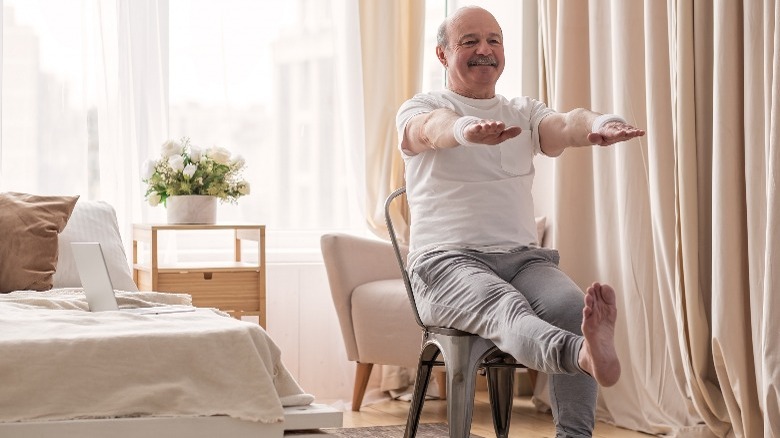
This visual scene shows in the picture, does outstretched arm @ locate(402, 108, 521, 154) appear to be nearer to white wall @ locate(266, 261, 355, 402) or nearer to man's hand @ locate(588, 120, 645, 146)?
man's hand @ locate(588, 120, 645, 146)

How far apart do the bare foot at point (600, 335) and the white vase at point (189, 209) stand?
219cm

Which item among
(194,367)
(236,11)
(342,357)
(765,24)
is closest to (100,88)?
(236,11)

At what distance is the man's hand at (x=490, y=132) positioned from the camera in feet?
6.84

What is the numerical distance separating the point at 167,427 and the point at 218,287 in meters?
1.65

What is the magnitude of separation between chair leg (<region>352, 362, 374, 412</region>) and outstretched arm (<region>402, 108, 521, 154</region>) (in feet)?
5.23

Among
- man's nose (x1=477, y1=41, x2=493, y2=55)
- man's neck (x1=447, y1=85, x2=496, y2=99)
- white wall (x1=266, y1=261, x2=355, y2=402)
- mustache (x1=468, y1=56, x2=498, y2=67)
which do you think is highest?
man's nose (x1=477, y1=41, x2=493, y2=55)

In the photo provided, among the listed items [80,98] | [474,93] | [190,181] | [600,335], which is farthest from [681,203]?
[80,98]

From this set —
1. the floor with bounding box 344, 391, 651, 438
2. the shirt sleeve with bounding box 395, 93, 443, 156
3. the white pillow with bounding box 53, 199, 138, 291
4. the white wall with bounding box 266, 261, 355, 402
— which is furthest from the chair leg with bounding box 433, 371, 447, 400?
the shirt sleeve with bounding box 395, 93, 443, 156

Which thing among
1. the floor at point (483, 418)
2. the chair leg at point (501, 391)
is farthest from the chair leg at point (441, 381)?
the chair leg at point (501, 391)

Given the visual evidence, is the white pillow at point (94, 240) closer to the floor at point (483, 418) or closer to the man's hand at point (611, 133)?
the floor at point (483, 418)

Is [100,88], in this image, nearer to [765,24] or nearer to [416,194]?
[416,194]

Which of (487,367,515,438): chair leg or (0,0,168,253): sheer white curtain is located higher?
(0,0,168,253): sheer white curtain

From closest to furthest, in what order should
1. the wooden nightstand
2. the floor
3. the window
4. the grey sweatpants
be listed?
the grey sweatpants
the floor
the wooden nightstand
the window

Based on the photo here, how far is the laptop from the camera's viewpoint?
8.48 feet
